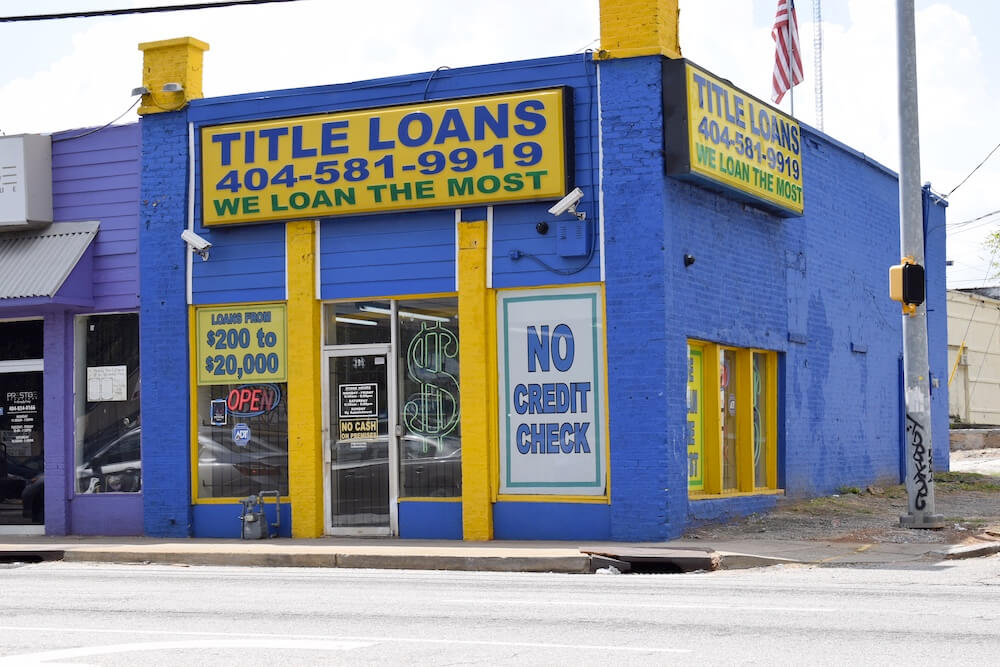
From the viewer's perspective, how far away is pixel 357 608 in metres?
10.6

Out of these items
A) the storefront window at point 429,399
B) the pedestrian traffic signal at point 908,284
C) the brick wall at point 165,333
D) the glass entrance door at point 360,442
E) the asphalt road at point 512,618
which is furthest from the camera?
the brick wall at point 165,333

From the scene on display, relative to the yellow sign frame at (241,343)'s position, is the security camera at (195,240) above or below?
above

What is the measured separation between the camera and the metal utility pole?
16.5 m

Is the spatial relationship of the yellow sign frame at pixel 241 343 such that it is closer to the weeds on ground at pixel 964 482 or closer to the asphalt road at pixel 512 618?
the asphalt road at pixel 512 618

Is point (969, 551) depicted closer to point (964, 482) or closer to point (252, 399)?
point (252, 399)

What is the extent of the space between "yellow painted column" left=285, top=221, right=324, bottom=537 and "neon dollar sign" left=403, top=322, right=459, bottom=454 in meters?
1.23

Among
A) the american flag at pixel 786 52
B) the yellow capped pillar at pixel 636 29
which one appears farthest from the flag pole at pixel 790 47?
the yellow capped pillar at pixel 636 29

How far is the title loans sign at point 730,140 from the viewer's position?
16.4m

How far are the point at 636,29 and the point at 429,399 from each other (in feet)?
16.9

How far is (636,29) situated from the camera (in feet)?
54.1

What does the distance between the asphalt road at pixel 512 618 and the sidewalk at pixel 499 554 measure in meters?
0.55

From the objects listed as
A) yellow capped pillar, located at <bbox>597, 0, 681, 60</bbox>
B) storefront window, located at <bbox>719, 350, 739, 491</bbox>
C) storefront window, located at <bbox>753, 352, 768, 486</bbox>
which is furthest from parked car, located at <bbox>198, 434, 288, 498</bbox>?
yellow capped pillar, located at <bbox>597, 0, 681, 60</bbox>

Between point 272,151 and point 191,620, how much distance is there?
912 centimetres

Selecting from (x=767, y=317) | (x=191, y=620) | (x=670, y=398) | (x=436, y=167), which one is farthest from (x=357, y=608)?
(x=767, y=317)
